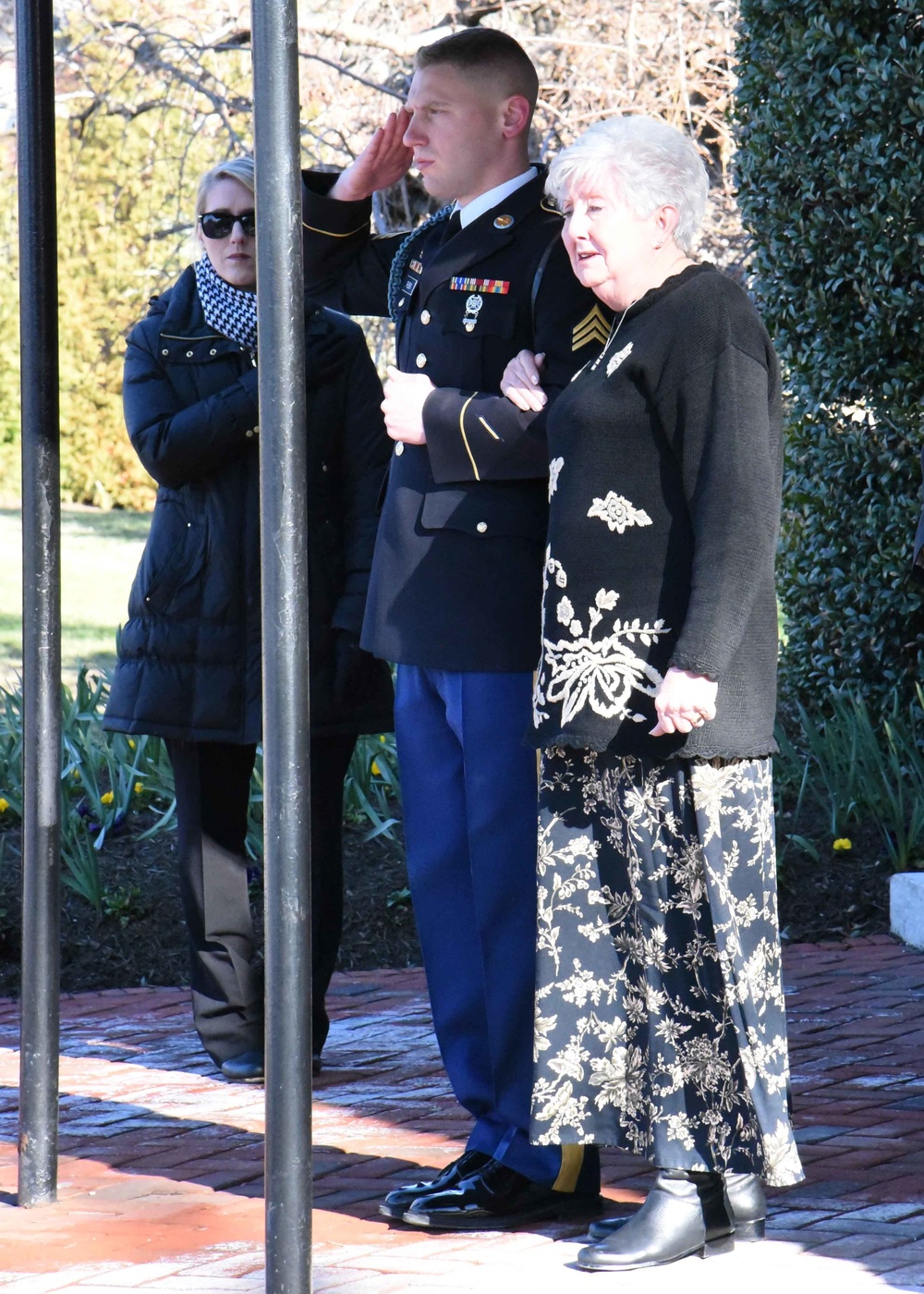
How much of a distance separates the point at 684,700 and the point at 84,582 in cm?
1221

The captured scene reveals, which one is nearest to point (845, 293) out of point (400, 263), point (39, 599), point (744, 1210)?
point (400, 263)

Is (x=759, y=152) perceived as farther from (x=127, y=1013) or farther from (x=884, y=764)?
(x=127, y=1013)

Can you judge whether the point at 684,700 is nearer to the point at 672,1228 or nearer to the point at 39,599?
the point at 672,1228

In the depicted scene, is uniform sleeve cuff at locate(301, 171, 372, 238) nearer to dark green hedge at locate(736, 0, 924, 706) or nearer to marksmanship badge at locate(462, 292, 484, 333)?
marksmanship badge at locate(462, 292, 484, 333)

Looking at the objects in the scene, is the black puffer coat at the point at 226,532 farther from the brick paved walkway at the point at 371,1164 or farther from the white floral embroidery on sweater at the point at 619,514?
the white floral embroidery on sweater at the point at 619,514

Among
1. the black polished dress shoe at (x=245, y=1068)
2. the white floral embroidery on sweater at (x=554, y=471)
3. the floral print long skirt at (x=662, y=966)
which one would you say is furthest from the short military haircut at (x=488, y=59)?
the black polished dress shoe at (x=245, y=1068)

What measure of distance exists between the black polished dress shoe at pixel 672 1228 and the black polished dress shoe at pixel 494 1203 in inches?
9.5

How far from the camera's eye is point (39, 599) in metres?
3.27

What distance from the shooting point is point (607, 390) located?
2.82m

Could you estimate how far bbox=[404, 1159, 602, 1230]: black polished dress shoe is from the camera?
10.1ft

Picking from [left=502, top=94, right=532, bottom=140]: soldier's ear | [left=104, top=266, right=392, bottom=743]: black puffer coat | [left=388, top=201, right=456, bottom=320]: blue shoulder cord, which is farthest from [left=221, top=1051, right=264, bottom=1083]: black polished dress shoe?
[left=502, top=94, right=532, bottom=140]: soldier's ear

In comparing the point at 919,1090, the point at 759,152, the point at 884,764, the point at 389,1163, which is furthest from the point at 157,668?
the point at 759,152

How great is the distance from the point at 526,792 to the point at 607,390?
726 millimetres

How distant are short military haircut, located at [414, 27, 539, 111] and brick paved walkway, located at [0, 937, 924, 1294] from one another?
6.54 ft
